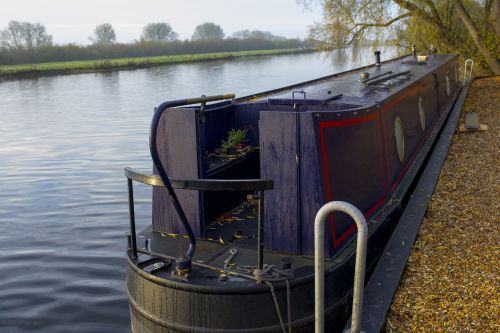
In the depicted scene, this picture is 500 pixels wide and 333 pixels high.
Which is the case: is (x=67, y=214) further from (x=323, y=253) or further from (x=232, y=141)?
(x=323, y=253)

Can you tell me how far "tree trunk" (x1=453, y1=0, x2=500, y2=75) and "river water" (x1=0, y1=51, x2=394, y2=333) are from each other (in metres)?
5.28

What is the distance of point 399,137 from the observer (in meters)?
6.55

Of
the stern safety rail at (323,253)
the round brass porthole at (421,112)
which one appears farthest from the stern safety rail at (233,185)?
the round brass porthole at (421,112)

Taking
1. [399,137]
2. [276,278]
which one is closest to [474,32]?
[399,137]

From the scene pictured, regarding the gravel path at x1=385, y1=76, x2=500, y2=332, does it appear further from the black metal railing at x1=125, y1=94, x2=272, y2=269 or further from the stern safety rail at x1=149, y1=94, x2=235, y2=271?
the stern safety rail at x1=149, y1=94, x2=235, y2=271

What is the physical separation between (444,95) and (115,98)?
789 inches

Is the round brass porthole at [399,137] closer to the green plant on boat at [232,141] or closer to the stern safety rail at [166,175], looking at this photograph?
the green plant on boat at [232,141]

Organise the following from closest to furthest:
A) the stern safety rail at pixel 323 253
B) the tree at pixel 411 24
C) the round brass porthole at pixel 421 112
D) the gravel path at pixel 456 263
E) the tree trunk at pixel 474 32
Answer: the stern safety rail at pixel 323 253 → the gravel path at pixel 456 263 → the round brass porthole at pixel 421 112 → the tree trunk at pixel 474 32 → the tree at pixel 411 24

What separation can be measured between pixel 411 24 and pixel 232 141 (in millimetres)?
19319

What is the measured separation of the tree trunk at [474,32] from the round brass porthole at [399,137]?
1466 centimetres

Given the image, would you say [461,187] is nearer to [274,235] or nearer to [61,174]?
[274,235]

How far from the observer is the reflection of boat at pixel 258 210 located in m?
3.58

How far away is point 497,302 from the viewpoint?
400cm

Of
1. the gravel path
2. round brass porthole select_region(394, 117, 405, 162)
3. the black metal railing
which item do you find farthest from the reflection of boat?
the gravel path
